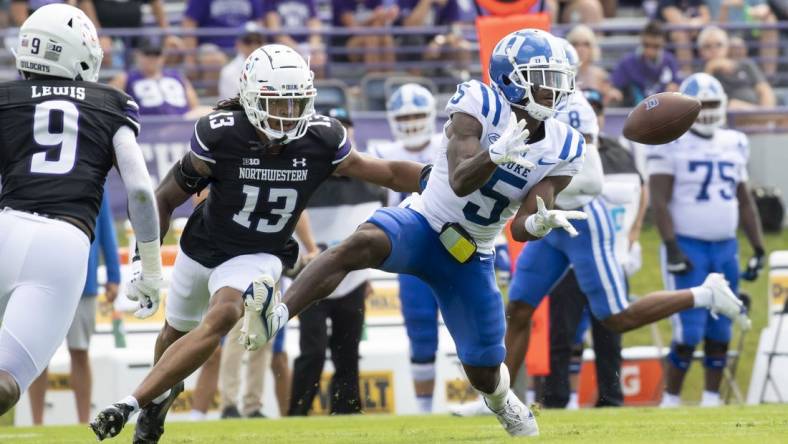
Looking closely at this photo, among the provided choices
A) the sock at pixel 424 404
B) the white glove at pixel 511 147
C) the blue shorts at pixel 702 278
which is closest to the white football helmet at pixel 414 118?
the sock at pixel 424 404

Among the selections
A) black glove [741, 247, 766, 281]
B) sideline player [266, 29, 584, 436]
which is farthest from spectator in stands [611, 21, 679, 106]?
sideline player [266, 29, 584, 436]

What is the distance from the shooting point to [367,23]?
13445mm

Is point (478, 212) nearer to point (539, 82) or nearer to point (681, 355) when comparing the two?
point (539, 82)

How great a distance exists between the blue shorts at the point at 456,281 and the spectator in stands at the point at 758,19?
852 centimetres

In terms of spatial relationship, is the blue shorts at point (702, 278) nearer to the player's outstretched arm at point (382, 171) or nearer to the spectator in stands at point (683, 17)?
the player's outstretched arm at point (382, 171)

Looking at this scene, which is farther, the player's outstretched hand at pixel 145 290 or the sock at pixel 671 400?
the sock at pixel 671 400

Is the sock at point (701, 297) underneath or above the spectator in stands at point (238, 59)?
underneath

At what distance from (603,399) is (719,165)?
176cm

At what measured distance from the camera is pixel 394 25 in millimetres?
13586

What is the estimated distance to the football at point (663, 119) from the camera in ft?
22.1

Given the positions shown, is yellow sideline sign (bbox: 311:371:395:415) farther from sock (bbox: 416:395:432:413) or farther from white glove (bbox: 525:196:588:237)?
white glove (bbox: 525:196:588:237)

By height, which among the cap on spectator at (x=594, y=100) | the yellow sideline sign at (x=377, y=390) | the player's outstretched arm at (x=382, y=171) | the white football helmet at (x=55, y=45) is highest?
the white football helmet at (x=55, y=45)

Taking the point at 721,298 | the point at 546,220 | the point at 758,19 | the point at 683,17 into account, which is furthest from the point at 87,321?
the point at 758,19

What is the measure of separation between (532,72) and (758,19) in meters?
9.11
